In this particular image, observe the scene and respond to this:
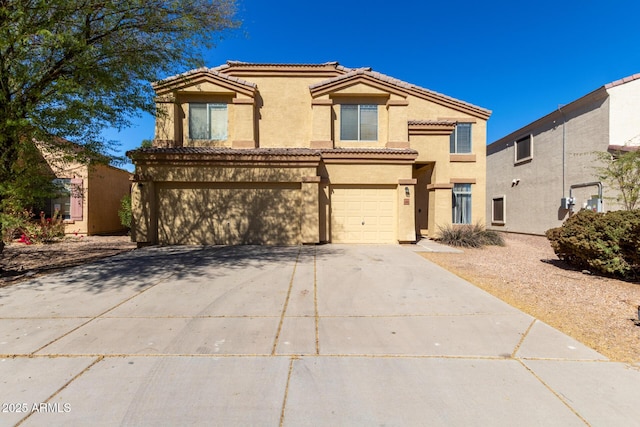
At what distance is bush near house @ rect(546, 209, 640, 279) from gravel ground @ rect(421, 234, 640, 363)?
32 cm

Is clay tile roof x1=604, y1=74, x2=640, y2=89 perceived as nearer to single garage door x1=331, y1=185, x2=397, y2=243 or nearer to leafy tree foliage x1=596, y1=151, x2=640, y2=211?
leafy tree foliage x1=596, y1=151, x2=640, y2=211

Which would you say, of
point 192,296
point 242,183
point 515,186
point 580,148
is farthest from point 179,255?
point 515,186

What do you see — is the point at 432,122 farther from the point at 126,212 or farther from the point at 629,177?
the point at 126,212

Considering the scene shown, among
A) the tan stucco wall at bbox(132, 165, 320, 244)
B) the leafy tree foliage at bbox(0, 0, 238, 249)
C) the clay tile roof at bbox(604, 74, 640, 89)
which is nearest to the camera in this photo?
the leafy tree foliage at bbox(0, 0, 238, 249)

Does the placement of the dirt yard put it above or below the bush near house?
below

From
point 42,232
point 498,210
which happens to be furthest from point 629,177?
point 42,232

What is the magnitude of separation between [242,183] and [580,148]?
1663 cm

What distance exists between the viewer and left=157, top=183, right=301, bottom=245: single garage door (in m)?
11.6

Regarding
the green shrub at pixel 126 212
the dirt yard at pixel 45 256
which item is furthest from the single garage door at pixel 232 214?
the green shrub at pixel 126 212

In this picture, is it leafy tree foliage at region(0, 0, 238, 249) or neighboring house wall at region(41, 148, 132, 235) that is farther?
neighboring house wall at region(41, 148, 132, 235)

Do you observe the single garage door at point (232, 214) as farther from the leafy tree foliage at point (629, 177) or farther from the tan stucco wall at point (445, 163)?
the leafy tree foliage at point (629, 177)

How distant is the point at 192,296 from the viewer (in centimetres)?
548

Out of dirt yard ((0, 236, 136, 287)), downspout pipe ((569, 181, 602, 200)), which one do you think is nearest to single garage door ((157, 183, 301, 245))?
dirt yard ((0, 236, 136, 287))

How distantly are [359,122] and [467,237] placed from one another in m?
6.49
